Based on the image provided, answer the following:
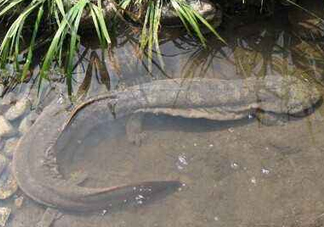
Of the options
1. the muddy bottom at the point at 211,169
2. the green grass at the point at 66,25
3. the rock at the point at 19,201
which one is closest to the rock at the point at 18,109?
the green grass at the point at 66,25

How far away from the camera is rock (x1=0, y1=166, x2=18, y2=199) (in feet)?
17.2

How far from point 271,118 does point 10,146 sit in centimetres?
265

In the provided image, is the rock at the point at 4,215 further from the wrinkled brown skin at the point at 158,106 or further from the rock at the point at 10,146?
the rock at the point at 10,146

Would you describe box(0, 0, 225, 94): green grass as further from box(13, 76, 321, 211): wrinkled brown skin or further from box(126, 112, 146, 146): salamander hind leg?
box(126, 112, 146, 146): salamander hind leg

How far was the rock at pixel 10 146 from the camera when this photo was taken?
218 inches

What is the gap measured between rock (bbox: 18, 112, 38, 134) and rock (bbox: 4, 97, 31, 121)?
0.28ft

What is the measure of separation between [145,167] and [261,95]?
55.9 inches

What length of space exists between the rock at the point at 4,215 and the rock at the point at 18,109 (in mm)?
1081

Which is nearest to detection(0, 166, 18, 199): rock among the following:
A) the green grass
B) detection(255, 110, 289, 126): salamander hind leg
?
the green grass

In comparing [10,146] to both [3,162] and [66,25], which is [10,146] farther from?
[66,25]

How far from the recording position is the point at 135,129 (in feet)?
17.8

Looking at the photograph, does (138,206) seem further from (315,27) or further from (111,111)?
(315,27)

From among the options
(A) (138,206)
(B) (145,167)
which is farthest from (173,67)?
(A) (138,206)

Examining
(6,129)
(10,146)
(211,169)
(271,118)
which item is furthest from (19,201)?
(271,118)
